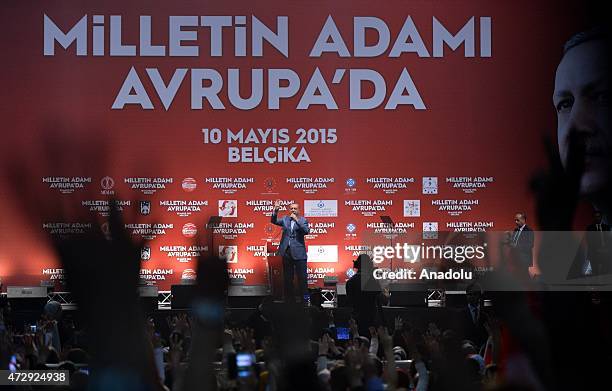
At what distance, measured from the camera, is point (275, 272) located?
11.9m

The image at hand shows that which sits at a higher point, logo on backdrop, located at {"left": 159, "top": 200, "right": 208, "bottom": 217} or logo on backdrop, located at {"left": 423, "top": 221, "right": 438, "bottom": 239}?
logo on backdrop, located at {"left": 159, "top": 200, "right": 208, "bottom": 217}

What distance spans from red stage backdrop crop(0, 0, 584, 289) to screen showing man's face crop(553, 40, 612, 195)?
25cm

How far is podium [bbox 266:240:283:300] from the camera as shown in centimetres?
1168

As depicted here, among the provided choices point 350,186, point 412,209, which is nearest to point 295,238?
point 350,186

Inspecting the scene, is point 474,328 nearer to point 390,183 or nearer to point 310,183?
point 390,183

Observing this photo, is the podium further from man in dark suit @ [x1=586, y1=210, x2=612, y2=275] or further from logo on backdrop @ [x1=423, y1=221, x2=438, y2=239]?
man in dark suit @ [x1=586, y1=210, x2=612, y2=275]

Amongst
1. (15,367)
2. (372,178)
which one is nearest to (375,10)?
(372,178)

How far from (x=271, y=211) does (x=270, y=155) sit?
0.87 meters

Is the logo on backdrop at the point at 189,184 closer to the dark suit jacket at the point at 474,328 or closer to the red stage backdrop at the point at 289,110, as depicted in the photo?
the red stage backdrop at the point at 289,110

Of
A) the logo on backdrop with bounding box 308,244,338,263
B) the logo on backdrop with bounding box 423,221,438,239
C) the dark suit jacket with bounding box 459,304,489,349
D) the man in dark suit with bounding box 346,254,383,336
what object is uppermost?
the logo on backdrop with bounding box 423,221,438,239

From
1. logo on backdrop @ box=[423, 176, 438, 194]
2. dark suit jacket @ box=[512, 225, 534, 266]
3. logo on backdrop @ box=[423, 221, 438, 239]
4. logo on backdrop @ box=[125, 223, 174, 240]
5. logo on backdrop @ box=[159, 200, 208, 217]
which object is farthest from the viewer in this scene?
logo on backdrop @ box=[423, 176, 438, 194]

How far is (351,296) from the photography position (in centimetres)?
932

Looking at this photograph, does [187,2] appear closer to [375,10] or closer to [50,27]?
[50,27]

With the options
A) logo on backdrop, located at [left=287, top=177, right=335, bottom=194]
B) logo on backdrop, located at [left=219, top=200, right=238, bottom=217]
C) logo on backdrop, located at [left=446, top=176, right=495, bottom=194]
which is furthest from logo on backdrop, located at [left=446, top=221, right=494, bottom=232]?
logo on backdrop, located at [left=219, top=200, right=238, bottom=217]
